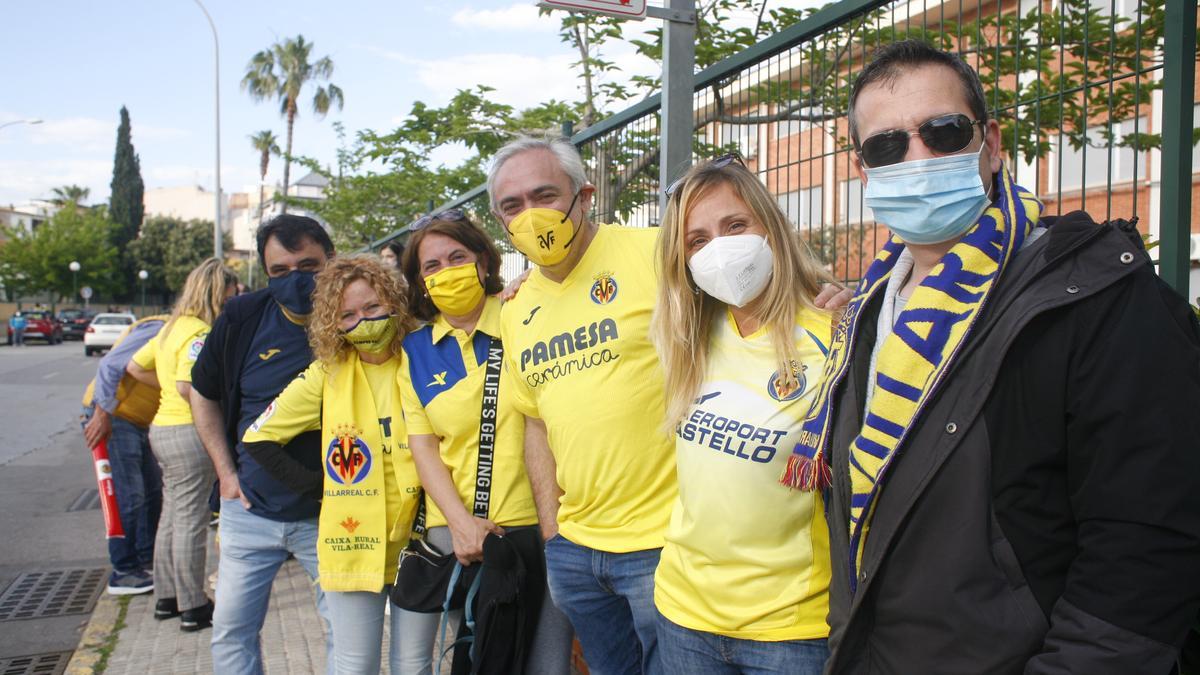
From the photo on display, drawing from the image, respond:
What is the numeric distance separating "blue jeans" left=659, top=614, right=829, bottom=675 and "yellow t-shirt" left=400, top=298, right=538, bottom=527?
0.92 m

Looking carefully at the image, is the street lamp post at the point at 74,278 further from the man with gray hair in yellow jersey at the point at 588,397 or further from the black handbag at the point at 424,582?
the man with gray hair in yellow jersey at the point at 588,397

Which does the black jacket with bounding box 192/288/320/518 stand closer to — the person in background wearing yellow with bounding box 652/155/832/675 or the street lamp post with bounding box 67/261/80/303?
the person in background wearing yellow with bounding box 652/155/832/675

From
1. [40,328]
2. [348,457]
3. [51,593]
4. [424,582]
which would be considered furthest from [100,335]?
[424,582]

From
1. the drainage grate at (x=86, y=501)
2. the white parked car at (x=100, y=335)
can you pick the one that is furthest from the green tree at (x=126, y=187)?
the drainage grate at (x=86, y=501)

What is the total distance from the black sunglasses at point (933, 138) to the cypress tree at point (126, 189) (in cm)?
7569

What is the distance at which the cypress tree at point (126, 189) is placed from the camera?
6931 centimetres

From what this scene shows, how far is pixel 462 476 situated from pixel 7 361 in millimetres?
31804

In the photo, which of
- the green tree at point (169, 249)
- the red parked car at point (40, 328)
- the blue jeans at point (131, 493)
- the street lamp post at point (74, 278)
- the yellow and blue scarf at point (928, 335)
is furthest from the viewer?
the green tree at point (169, 249)

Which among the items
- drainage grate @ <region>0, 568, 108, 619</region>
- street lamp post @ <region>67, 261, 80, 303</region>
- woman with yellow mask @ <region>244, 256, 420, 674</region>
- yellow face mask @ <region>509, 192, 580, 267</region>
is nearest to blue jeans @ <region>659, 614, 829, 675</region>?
yellow face mask @ <region>509, 192, 580, 267</region>

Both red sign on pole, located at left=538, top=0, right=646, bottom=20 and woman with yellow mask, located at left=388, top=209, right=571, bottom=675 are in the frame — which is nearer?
woman with yellow mask, located at left=388, top=209, right=571, bottom=675

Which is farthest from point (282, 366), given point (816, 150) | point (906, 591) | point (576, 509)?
point (906, 591)

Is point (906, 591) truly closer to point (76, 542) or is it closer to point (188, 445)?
point (188, 445)

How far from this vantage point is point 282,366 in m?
3.50

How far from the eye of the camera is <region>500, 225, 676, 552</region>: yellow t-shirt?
250 cm
